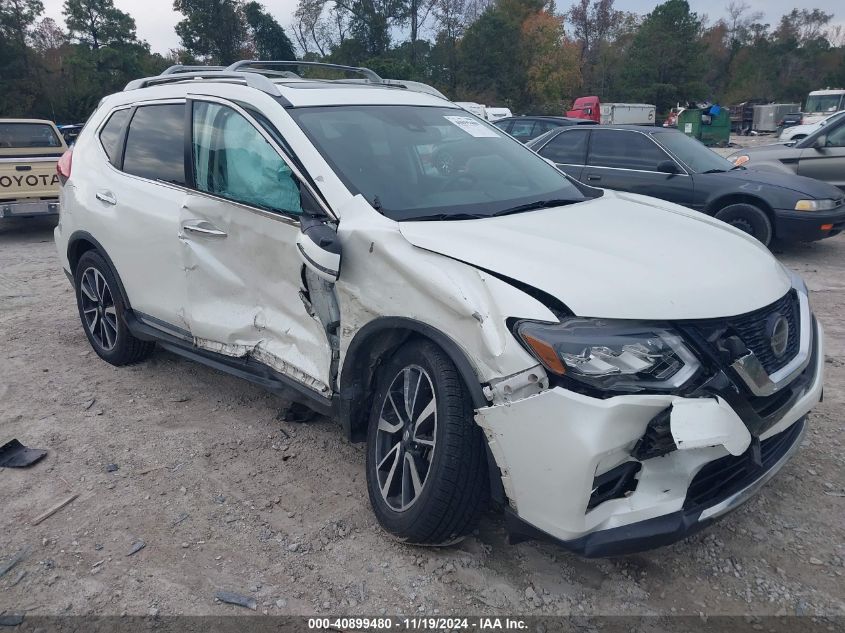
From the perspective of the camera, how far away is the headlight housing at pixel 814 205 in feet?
25.1

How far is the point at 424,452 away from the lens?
2736 millimetres

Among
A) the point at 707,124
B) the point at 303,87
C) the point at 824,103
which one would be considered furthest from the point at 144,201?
the point at 824,103

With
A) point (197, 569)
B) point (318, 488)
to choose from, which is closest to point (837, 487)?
point (318, 488)

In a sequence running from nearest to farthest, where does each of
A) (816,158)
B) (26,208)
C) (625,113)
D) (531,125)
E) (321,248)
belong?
(321,248) < (816,158) < (26,208) < (531,125) < (625,113)

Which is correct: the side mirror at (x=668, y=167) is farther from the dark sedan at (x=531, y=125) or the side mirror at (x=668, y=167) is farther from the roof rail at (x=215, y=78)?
the dark sedan at (x=531, y=125)

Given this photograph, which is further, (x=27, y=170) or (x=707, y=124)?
(x=707, y=124)

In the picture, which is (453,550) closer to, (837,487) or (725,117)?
(837,487)

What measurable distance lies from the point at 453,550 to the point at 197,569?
1056 millimetres

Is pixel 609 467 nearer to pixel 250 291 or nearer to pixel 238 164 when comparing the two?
pixel 250 291

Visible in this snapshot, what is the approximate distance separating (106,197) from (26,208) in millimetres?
6504

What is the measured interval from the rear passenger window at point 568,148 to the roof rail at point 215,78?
223 inches

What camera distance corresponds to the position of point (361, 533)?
2.96 meters

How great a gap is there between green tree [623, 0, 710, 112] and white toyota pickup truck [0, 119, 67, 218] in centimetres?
5312

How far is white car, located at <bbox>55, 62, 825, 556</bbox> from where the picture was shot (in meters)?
2.24
